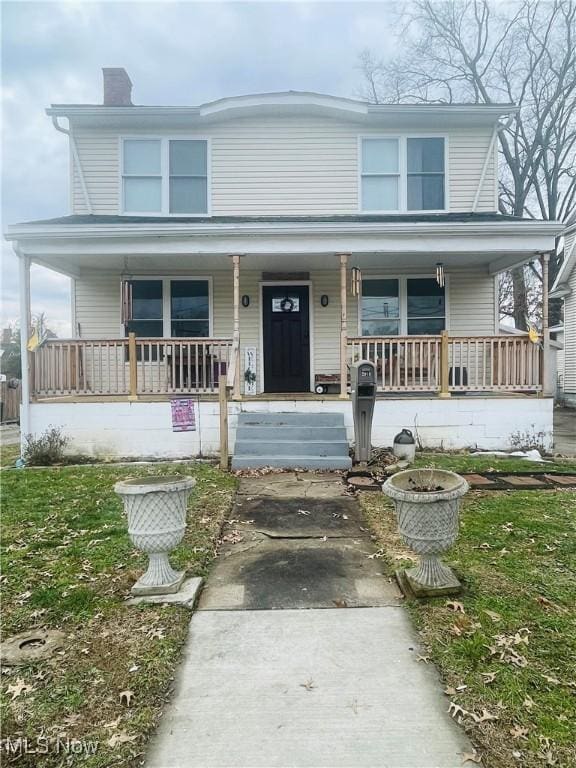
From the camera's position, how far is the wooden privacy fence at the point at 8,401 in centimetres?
1539

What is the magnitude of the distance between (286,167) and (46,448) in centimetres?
783

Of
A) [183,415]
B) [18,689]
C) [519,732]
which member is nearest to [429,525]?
[519,732]

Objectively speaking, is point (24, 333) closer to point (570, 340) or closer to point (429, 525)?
point (429, 525)

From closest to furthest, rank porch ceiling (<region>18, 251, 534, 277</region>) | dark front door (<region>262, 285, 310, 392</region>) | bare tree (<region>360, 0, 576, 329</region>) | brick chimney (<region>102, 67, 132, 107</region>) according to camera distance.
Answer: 1. porch ceiling (<region>18, 251, 534, 277</region>)
2. dark front door (<region>262, 285, 310, 392</region>)
3. brick chimney (<region>102, 67, 132, 107</region>)
4. bare tree (<region>360, 0, 576, 329</region>)

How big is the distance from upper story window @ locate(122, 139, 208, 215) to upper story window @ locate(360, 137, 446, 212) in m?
3.84

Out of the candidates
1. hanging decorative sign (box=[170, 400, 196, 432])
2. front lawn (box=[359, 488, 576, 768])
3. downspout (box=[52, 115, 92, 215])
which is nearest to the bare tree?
downspout (box=[52, 115, 92, 215])

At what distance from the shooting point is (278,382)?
1065cm

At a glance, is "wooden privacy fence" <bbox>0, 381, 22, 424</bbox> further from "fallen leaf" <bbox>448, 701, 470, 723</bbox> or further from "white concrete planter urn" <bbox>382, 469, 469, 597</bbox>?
"fallen leaf" <bbox>448, 701, 470, 723</bbox>

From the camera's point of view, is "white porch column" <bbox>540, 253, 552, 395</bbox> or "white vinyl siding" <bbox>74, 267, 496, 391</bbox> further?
"white vinyl siding" <bbox>74, 267, 496, 391</bbox>

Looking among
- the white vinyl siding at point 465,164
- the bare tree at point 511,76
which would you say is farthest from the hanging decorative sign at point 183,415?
the bare tree at point 511,76

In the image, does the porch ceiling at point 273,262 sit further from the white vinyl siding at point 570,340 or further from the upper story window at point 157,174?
the white vinyl siding at point 570,340

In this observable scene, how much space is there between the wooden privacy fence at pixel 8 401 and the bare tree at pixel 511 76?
20.7m

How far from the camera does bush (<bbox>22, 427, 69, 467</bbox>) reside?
786 centimetres

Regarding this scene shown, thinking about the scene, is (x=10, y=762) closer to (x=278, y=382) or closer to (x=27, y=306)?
(x=27, y=306)
